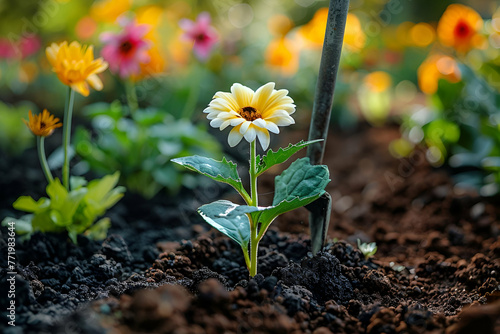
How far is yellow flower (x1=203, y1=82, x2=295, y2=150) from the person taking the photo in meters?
1.25

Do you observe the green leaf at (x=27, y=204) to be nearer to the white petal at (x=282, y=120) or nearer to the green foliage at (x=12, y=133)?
the white petal at (x=282, y=120)

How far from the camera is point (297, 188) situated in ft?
4.51

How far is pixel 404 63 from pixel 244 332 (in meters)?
4.12

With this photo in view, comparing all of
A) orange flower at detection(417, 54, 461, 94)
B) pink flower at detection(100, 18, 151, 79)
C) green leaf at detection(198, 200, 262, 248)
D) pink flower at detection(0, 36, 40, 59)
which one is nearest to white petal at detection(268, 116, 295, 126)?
green leaf at detection(198, 200, 262, 248)

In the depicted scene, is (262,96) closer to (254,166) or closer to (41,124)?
(254,166)

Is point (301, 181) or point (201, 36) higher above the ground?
point (201, 36)

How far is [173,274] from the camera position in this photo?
153cm

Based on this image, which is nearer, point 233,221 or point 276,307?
point 276,307

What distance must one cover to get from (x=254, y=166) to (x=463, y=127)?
1868 mm

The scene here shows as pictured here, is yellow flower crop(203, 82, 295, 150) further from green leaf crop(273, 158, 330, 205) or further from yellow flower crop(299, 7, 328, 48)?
yellow flower crop(299, 7, 328, 48)

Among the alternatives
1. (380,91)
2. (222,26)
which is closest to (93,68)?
(380,91)

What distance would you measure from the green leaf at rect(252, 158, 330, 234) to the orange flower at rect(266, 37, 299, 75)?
2.31 metres

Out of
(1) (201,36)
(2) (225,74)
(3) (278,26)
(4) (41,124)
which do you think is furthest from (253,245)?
(3) (278,26)

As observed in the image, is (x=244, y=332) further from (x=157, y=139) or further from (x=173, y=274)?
(x=157, y=139)
